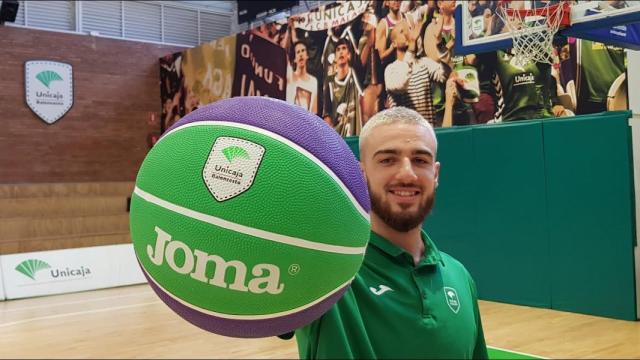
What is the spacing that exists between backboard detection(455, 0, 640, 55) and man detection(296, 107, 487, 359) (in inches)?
76.3

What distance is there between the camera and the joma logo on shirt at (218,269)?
86 centimetres

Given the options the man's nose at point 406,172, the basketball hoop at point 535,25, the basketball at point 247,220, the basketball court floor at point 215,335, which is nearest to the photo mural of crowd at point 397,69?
the basketball hoop at point 535,25

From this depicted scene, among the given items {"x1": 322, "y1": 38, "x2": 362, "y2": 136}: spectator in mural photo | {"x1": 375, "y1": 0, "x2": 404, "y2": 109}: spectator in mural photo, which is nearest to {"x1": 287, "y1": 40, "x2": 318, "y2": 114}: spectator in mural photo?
{"x1": 322, "y1": 38, "x2": 362, "y2": 136}: spectator in mural photo

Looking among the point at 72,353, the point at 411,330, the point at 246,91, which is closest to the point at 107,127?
the point at 246,91

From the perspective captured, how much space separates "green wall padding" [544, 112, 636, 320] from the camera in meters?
5.20

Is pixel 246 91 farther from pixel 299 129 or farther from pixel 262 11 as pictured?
pixel 299 129

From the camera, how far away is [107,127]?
1055 cm

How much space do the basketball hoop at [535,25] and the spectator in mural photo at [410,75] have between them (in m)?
3.08

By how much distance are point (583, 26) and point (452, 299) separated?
7.16 feet

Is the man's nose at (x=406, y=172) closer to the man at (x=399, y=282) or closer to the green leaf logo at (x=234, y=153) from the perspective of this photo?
the man at (x=399, y=282)

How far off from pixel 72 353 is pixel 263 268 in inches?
154

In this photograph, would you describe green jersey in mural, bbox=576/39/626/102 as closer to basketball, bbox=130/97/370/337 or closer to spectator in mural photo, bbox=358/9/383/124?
spectator in mural photo, bbox=358/9/383/124

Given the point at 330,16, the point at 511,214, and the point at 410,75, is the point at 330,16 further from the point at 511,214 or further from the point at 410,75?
the point at 511,214

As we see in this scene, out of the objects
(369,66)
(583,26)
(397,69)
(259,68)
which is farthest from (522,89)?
(259,68)
